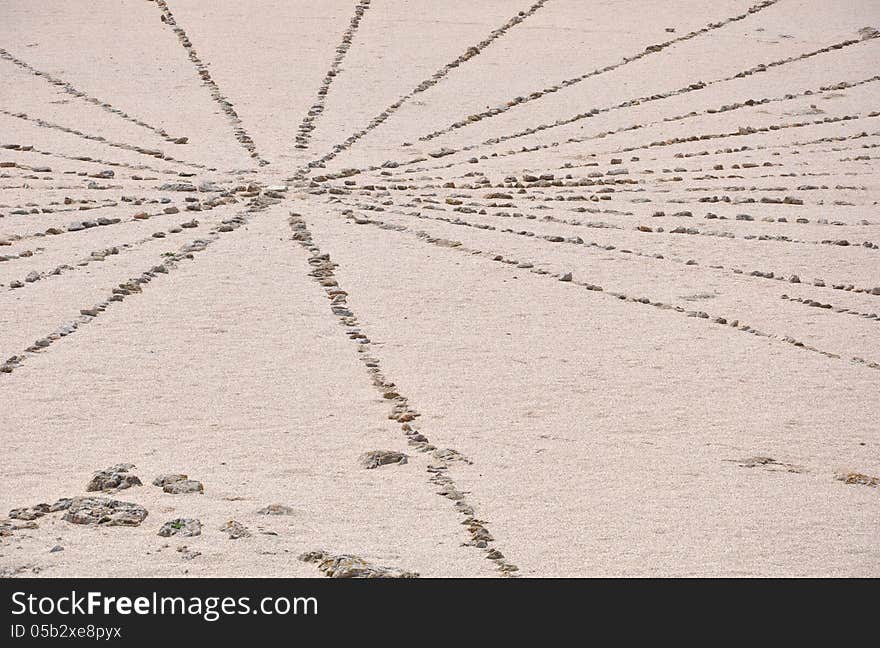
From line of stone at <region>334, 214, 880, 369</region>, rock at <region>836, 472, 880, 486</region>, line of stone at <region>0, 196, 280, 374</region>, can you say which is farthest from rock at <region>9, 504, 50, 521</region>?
line of stone at <region>334, 214, 880, 369</region>

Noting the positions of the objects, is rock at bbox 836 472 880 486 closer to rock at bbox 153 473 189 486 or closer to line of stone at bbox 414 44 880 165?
rock at bbox 153 473 189 486

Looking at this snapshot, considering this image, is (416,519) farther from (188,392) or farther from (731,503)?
(188,392)

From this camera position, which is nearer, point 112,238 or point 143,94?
point 112,238

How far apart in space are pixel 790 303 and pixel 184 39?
1309cm

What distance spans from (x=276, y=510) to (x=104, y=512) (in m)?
0.88

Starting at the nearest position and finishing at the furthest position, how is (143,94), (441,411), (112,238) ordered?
(441,411), (112,238), (143,94)

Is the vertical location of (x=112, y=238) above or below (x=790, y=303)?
above

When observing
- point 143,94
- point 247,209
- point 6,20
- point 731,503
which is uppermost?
point 6,20

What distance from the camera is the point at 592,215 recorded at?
14.6m

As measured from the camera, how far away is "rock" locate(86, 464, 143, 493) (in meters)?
7.24

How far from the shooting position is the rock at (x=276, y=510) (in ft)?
23.0

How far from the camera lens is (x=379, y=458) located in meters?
8.07

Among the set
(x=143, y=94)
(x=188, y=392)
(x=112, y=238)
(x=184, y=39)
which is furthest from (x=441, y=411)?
(x=184, y=39)

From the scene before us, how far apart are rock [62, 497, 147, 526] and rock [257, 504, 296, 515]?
0.62 m
